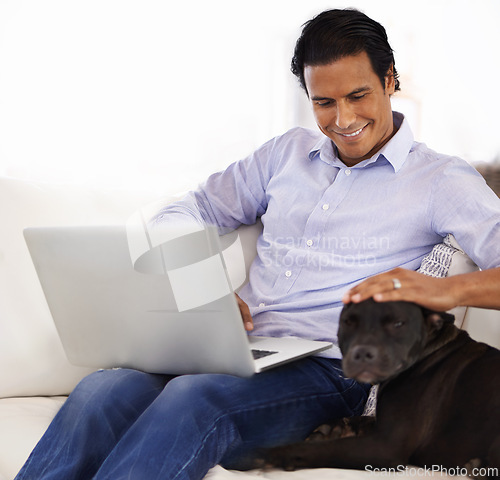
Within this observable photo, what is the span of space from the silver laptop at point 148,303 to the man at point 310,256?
0.07 m

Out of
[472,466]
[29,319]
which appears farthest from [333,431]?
[29,319]

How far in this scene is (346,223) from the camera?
62.0 inches

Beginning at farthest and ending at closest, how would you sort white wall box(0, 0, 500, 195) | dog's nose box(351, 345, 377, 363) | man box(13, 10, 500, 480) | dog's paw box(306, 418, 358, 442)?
white wall box(0, 0, 500, 195) → dog's paw box(306, 418, 358, 442) → man box(13, 10, 500, 480) → dog's nose box(351, 345, 377, 363)

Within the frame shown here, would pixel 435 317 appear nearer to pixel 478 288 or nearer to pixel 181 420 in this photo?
pixel 478 288

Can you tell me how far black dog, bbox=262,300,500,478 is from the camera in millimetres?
1107

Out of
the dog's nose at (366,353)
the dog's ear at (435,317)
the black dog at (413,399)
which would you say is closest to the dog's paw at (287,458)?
the black dog at (413,399)

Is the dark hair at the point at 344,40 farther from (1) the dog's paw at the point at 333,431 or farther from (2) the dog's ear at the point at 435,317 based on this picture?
(1) the dog's paw at the point at 333,431

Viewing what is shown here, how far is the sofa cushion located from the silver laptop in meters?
0.32

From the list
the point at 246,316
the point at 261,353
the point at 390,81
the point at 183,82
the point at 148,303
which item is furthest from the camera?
the point at 183,82

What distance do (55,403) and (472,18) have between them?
8.83 ft

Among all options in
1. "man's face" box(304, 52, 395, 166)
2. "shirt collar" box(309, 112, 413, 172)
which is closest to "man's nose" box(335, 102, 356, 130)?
"man's face" box(304, 52, 395, 166)

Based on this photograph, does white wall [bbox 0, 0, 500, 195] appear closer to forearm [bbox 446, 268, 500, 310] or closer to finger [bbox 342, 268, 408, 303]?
forearm [bbox 446, 268, 500, 310]

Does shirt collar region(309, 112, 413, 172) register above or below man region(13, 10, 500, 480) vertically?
above

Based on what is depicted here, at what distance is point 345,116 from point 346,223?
0.27 metres
